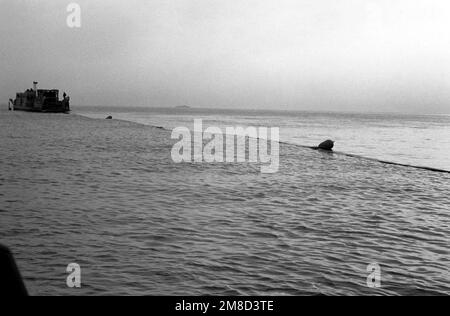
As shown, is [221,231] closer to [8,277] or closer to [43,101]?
[8,277]

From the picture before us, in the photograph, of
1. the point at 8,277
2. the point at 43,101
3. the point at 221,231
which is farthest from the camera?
the point at 43,101

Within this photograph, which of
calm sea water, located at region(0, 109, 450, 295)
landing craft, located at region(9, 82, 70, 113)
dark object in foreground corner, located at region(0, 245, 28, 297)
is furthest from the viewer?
landing craft, located at region(9, 82, 70, 113)

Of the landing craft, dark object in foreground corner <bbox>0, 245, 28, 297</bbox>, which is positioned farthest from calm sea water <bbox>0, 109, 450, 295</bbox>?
the landing craft

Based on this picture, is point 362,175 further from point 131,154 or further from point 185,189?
point 131,154

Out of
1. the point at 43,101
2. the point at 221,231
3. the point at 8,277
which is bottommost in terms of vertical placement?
the point at 221,231

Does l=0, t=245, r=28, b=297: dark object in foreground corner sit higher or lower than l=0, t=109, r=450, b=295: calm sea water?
higher

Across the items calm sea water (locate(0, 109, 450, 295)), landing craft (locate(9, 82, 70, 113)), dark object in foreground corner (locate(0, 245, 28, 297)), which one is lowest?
calm sea water (locate(0, 109, 450, 295))

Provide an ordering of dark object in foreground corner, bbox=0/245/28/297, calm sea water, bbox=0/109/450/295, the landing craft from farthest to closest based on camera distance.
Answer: the landing craft, calm sea water, bbox=0/109/450/295, dark object in foreground corner, bbox=0/245/28/297

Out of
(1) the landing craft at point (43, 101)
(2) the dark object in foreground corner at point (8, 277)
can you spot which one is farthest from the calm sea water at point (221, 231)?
(1) the landing craft at point (43, 101)

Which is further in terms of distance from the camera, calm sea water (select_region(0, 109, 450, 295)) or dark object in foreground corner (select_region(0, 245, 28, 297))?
calm sea water (select_region(0, 109, 450, 295))

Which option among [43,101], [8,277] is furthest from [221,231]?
[43,101]

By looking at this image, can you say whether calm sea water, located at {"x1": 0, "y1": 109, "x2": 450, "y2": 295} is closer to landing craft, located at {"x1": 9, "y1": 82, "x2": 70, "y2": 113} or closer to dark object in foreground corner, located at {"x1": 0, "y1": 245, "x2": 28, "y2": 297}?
dark object in foreground corner, located at {"x1": 0, "y1": 245, "x2": 28, "y2": 297}

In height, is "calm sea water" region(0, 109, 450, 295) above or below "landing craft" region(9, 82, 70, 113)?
below

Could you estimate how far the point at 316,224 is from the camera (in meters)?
12.7
